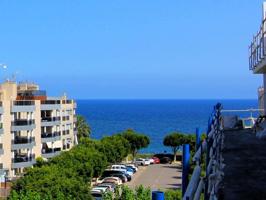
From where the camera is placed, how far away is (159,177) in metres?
78.4

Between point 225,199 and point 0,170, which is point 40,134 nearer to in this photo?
point 0,170

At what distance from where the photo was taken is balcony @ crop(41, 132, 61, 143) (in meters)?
78.6

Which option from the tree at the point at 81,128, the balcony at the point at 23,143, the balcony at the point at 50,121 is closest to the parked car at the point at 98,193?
the balcony at the point at 23,143

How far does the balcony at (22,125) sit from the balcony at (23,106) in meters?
1.37

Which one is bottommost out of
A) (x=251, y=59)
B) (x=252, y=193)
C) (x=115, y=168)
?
(x=115, y=168)

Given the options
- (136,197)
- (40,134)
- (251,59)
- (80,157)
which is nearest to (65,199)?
(136,197)

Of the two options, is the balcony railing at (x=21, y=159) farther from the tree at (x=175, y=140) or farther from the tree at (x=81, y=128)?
the tree at (x=81, y=128)

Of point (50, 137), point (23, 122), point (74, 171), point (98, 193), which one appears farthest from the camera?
point (50, 137)

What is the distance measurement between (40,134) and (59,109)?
8.56 meters

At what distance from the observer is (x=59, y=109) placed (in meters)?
85.2

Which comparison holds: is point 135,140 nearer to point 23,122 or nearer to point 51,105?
point 51,105

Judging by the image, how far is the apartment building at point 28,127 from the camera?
69.9m

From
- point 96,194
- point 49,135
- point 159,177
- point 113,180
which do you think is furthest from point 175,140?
point 96,194

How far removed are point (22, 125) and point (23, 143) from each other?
2.21 m
